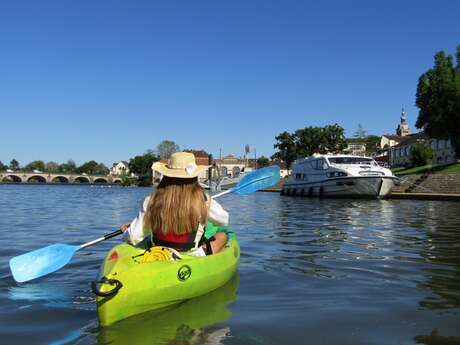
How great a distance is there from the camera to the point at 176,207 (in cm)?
566

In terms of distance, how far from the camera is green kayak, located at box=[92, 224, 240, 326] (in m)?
4.87

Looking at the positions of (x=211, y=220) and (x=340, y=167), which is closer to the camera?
(x=211, y=220)

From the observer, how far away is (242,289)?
6793mm

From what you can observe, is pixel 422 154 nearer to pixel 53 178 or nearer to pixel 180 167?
pixel 180 167

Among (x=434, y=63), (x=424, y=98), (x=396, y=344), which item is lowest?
(x=396, y=344)

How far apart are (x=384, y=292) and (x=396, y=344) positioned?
6.98ft

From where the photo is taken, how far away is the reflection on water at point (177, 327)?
4613 millimetres

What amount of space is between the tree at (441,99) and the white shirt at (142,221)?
5015 centimetres

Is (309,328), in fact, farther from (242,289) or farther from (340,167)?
(340,167)

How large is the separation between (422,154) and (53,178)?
152 metres

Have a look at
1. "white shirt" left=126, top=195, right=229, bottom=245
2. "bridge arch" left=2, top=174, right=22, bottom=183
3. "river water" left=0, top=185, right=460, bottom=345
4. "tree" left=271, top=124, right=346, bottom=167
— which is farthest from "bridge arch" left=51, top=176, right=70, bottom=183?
"white shirt" left=126, top=195, right=229, bottom=245

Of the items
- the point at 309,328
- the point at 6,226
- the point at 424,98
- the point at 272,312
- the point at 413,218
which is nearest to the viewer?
the point at 309,328

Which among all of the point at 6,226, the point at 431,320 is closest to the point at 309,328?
the point at 431,320

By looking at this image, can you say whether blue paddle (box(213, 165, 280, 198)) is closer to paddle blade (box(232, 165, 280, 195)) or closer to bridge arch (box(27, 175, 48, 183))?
paddle blade (box(232, 165, 280, 195))
